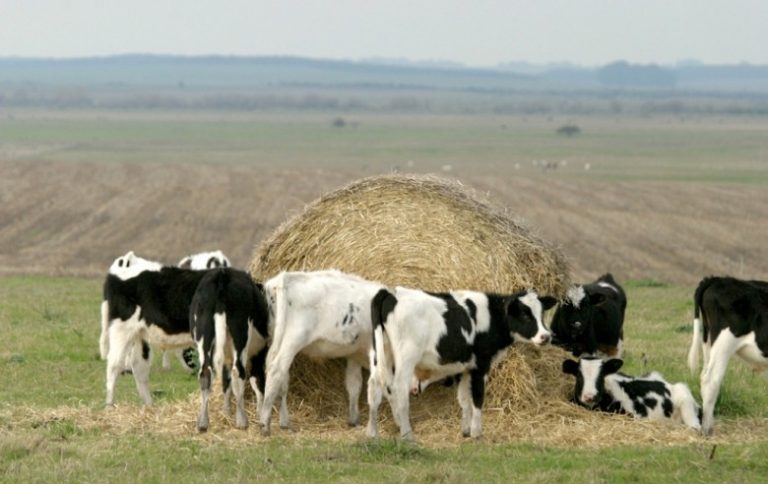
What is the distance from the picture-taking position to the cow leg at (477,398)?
43.4 ft

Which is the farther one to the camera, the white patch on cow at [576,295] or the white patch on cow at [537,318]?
the white patch on cow at [576,295]

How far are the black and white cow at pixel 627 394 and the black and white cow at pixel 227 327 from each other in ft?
11.2

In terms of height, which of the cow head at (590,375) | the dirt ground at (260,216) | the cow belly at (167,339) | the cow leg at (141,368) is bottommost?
the dirt ground at (260,216)

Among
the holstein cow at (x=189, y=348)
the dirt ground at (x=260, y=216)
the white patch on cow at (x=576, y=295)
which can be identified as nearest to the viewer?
the holstein cow at (x=189, y=348)

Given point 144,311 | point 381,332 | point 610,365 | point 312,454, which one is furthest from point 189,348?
point 312,454

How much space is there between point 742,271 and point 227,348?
24.8 metres

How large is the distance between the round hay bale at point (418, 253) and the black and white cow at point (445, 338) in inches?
28.0

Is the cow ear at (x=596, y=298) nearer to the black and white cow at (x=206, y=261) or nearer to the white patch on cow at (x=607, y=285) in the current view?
the white patch on cow at (x=607, y=285)

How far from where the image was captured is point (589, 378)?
14.3 m

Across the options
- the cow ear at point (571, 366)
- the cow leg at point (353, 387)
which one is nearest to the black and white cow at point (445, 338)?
the cow leg at point (353, 387)

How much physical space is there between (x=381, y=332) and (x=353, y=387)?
135 cm

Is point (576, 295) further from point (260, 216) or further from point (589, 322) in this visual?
point (260, 216)

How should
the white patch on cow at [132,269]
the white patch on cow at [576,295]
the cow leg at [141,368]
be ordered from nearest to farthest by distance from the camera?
the white patch on cow at [132,269] → the cow leg at [141,368] → the white patch on cow at [576,295]

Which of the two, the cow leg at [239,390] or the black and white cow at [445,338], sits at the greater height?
the black and white cow at [445,338]
